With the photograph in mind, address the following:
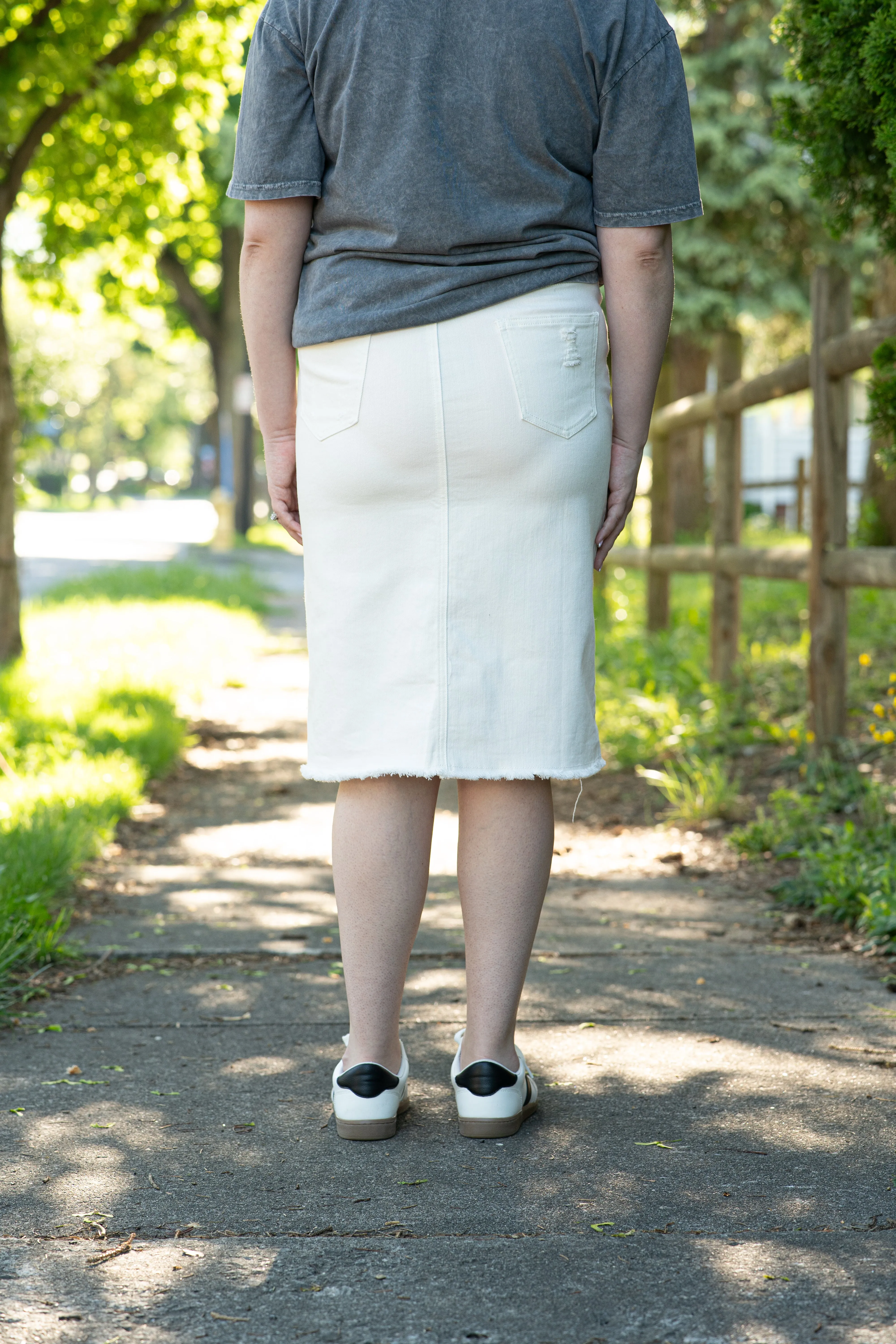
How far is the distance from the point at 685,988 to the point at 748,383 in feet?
12.6

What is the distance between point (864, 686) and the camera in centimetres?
604

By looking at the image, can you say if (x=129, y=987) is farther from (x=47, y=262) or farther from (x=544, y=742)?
(x=47, y=262)

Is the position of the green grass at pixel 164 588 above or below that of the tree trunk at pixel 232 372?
below

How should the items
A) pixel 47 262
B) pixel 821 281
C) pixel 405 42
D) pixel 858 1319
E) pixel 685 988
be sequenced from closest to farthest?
pixel 858 1319 < pixel 405 42 < pixel 685 988 < pixel 821 281 < pixel 47 262

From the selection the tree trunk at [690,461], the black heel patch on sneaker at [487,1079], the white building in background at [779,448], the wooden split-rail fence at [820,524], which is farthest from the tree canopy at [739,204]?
the black heel patch on sneaker at [487,1079]

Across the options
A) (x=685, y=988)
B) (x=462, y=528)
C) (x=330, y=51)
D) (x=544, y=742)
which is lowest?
(x=685, y=988)

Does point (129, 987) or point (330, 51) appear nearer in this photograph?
point (330, 51)

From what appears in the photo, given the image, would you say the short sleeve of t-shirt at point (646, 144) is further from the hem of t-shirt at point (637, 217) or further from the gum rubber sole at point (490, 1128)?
the gum rubber sole at point (490, 1128)

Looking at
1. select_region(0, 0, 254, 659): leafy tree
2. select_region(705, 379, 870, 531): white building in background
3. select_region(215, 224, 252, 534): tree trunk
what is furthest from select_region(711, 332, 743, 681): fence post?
select_region(215, 224, 252, 534): tree trunk

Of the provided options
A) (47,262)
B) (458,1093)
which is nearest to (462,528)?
(458,1093)

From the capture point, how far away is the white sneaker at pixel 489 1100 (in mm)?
2209

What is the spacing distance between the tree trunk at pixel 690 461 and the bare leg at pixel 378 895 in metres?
16.0

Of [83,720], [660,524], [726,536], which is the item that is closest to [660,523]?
[660,524]

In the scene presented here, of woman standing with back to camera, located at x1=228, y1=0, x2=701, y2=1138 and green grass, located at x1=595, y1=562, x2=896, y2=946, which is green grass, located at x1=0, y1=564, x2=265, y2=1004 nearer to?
woman standing with back to camera, located at x1=228, y1=0, x2=701, y2=1138
